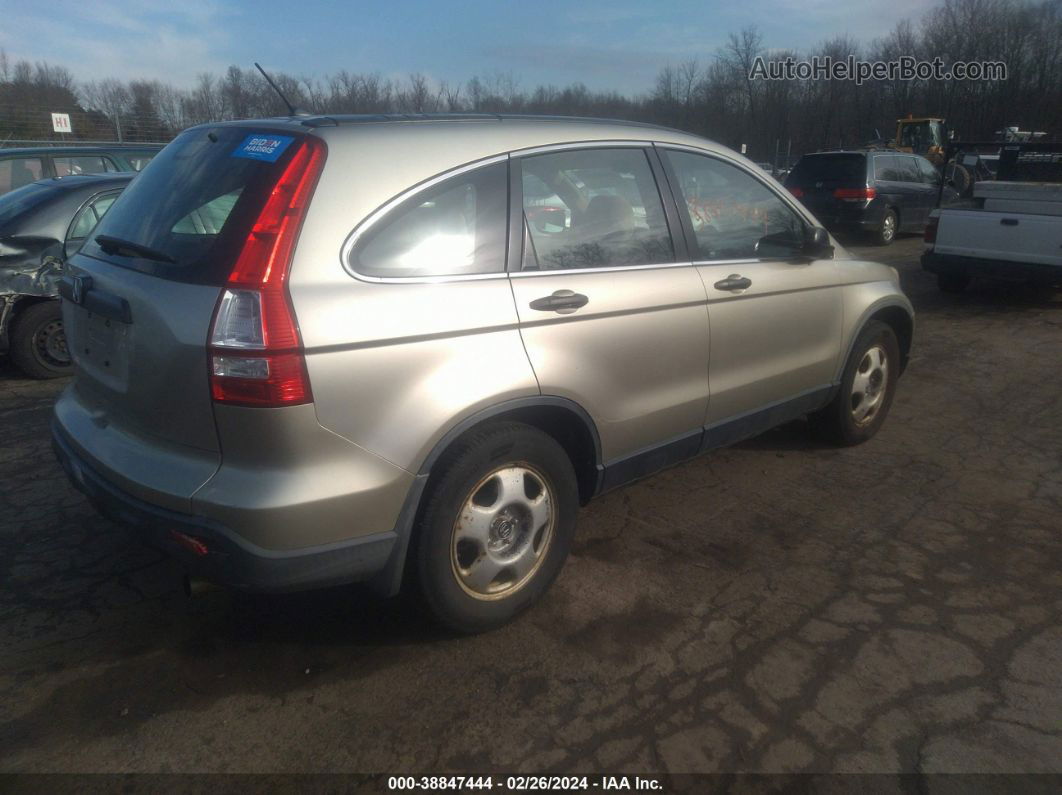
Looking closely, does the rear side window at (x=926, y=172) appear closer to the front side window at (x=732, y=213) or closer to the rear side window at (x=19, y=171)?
the front side window at (x=732, y=213)

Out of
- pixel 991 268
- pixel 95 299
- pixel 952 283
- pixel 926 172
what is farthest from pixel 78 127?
pixel 95 299

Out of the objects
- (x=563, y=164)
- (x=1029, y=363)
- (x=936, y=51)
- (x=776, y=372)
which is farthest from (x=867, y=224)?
(x=936, y=51)

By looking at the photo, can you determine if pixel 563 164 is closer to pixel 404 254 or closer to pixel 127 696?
pixel 404 254

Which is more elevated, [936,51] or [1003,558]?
[936,51]

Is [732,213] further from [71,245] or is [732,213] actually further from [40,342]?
[40,342]

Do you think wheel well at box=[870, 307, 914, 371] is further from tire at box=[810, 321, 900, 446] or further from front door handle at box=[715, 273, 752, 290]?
front door handle at box=[715, 273, 752, 290]

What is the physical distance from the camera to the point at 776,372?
4.08 metres

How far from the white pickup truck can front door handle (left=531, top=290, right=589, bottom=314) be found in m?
7.58

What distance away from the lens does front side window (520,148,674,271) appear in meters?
3.03

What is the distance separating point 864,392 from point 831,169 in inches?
473

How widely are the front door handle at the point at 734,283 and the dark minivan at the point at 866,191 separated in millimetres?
12513

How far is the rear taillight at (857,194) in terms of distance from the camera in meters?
14.8

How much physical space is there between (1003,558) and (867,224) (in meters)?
12.6

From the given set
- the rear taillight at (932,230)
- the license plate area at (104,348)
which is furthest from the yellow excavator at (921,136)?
the license plate area at (104,348)
